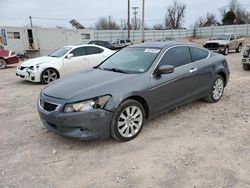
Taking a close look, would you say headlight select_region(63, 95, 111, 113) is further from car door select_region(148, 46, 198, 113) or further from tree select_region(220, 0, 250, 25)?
tree select_region(220, 0, 250, 25)

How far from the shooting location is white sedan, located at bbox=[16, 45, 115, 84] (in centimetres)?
850

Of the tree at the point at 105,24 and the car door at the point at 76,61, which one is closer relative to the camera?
the car door at the point at 76,61

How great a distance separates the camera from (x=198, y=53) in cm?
522

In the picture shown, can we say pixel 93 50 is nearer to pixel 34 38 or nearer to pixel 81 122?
pixel 81 122

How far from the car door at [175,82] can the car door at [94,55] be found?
5.18 meters

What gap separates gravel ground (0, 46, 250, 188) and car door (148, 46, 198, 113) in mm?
435

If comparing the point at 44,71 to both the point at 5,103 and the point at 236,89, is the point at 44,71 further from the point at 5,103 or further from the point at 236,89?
the point at 236,89

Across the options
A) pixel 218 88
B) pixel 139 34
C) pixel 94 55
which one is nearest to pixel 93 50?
pixel 94 55

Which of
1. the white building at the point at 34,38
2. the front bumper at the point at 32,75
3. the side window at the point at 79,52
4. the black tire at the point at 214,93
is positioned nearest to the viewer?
the black tire at the point at 214,93

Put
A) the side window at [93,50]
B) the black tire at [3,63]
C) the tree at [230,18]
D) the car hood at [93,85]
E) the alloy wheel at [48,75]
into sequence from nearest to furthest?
1. the car hood at [93,85]
2. the alloy wheel at [48,75]
3. the side window at [93,50]
4. the black tire at [3,63]
5. the tree at [230,18]

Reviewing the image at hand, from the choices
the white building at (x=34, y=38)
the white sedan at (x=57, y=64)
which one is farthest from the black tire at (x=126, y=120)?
the white building at (x=34, y=38)

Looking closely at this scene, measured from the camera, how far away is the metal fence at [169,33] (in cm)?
3484

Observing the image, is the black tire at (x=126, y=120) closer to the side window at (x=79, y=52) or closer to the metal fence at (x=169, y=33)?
the side window at (x=79, y=52)

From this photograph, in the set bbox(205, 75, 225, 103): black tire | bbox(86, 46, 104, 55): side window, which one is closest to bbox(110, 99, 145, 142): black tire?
bbox(205, 75, 225, 103): black tire
